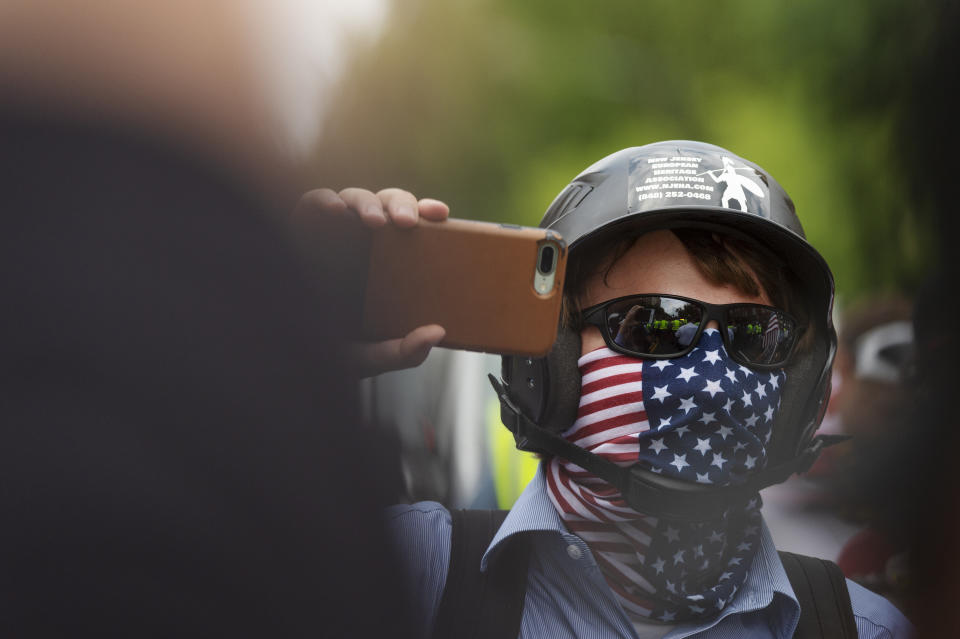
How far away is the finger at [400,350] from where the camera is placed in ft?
4.88

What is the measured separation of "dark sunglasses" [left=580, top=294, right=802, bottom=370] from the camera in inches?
75.5

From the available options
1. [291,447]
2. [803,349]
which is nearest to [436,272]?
[291,447]

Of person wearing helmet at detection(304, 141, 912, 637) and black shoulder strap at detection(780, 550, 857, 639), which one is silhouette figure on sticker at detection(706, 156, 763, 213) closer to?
person wearing helmet at detection(304, 141, 912, 637)

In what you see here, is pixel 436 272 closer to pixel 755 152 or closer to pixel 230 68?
pixel 230 68

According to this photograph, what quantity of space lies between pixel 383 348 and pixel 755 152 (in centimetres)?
555

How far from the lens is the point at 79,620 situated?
0.56 metres

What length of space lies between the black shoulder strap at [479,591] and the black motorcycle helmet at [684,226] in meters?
0.25

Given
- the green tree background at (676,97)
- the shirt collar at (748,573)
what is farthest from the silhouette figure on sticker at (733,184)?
the green tree background at (676,97)

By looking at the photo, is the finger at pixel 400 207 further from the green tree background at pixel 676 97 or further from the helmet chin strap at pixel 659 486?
the green tree background at pixel 676 97

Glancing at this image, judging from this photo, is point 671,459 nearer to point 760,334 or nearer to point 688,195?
point 760,334

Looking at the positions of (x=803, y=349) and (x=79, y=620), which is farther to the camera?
(x=803, y=349)

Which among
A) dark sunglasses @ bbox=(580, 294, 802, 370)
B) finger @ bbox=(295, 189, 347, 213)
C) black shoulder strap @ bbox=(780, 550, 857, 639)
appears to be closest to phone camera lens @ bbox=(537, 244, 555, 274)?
finger @ bbox=(295, 189, 347, 213)

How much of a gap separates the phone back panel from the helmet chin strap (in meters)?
0.47

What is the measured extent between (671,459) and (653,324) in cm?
30
